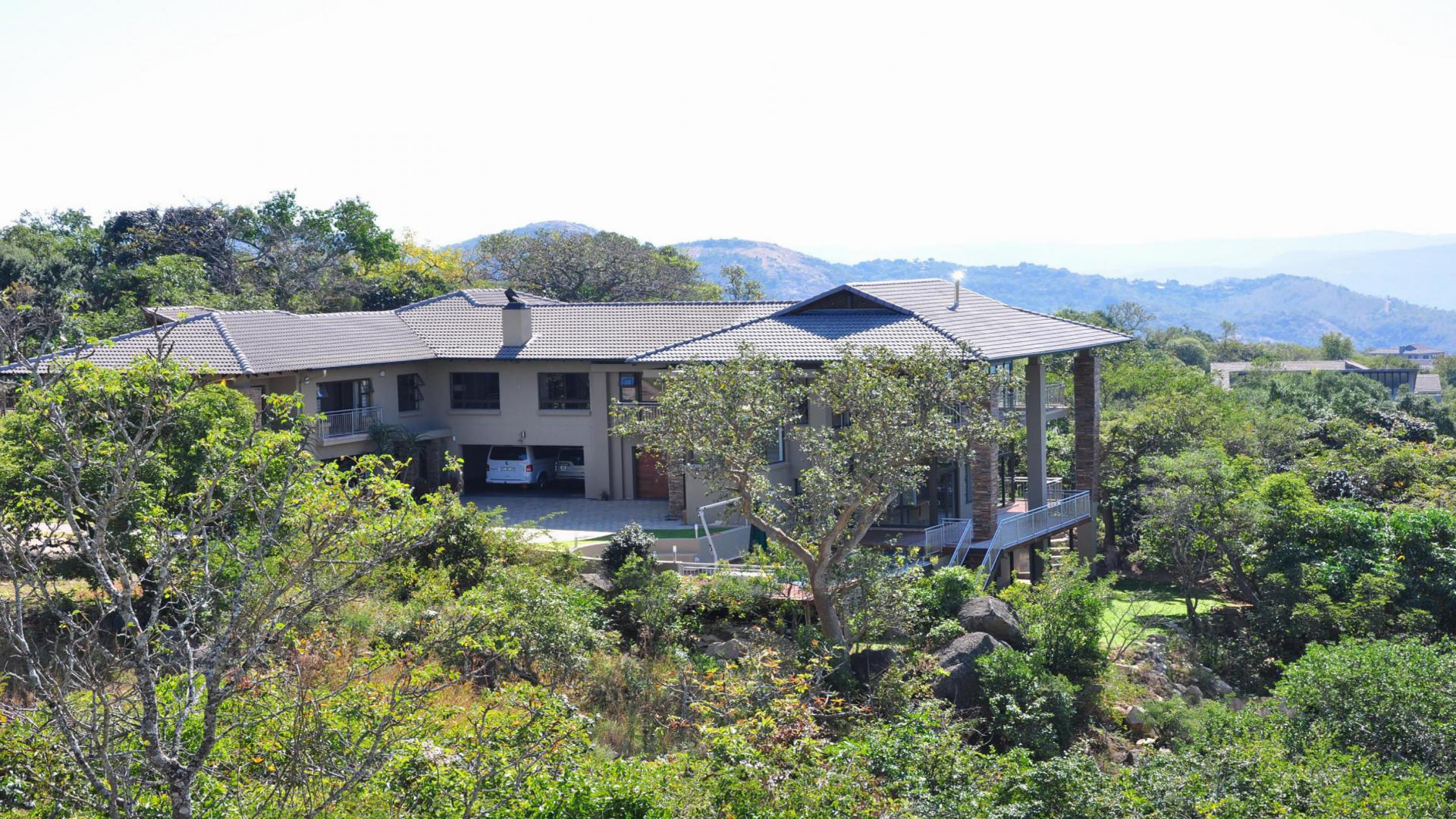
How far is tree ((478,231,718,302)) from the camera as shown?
197ft

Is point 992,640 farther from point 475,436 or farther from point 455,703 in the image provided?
point 475,436

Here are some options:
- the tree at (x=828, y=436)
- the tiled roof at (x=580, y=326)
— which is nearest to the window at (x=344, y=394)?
the tiled roof at (x=580, y=326)

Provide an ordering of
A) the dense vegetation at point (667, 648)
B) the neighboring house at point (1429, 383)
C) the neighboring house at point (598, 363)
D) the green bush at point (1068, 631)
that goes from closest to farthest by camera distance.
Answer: the dense vegetation at point (667, 648) → the green bush at point (1068, 631) → the neighboring house at point (598, 363) → the neighboring house at point (1429, 383)

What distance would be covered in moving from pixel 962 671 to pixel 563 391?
15573 millimetres

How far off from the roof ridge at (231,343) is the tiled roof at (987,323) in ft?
45.2

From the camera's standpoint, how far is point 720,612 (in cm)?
2062

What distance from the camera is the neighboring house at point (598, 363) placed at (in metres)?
26.3

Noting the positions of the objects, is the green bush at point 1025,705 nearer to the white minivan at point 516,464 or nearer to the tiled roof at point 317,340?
the white minivan at point 516,464

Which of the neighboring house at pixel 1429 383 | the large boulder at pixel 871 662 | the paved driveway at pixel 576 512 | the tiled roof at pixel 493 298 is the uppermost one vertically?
the tiled roof at pixel 493 298

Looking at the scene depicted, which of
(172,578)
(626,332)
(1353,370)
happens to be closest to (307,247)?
(626,332)

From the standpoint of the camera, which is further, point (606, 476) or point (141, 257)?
point (141, 257)

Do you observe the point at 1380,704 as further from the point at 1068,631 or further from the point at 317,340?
the point at 317,340

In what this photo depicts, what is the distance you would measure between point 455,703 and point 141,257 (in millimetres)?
41147

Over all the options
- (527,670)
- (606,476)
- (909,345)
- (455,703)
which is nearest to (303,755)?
(455,703)
